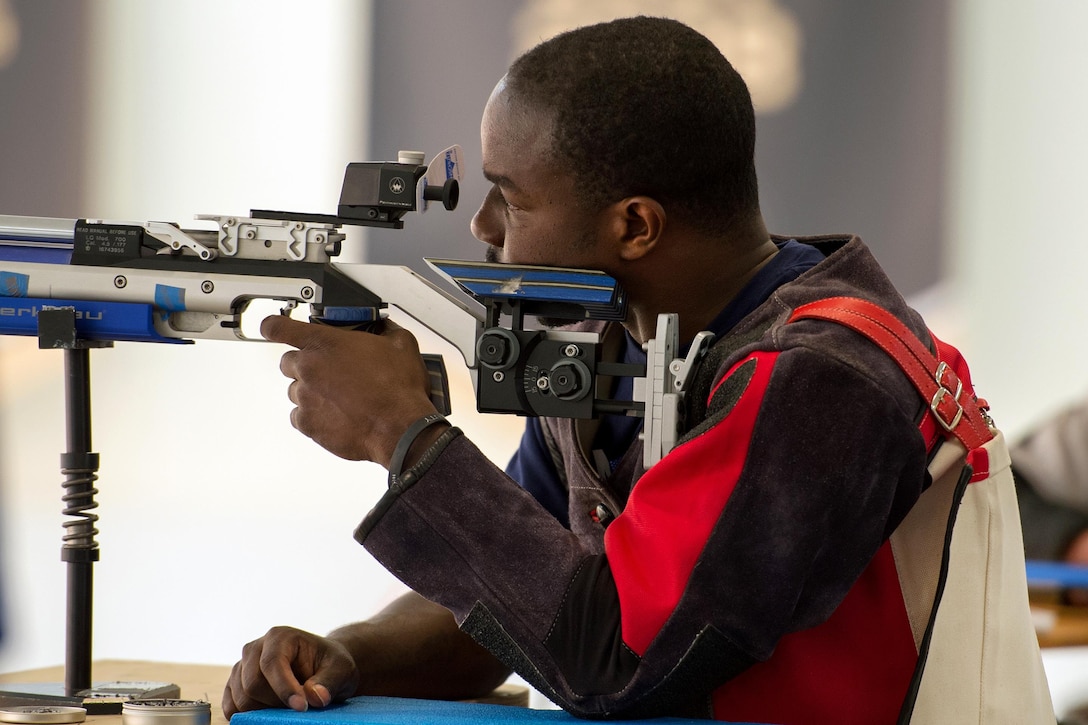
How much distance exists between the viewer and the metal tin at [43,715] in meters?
1.09

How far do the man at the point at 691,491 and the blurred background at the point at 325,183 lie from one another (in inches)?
49.1

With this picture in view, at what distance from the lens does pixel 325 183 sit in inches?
106

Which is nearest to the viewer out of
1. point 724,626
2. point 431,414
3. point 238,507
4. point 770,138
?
point 724,626

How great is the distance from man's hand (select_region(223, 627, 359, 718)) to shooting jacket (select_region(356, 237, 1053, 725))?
15 cm

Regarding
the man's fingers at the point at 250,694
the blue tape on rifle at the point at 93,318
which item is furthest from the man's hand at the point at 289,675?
the blue tape on rifle at the point at 93,318

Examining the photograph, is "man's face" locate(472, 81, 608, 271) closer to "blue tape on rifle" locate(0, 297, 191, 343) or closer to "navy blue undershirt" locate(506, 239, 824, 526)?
"navy blue undershirt" locate(506, 239, 824, 526)

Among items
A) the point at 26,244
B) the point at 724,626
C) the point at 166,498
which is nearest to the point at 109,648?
the point at 166,498

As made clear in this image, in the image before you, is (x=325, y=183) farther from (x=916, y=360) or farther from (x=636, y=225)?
(x=916, y=360)

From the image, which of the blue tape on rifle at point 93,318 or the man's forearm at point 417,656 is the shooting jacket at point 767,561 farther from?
the blue tape on rifle at point 93,318

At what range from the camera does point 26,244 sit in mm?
1239

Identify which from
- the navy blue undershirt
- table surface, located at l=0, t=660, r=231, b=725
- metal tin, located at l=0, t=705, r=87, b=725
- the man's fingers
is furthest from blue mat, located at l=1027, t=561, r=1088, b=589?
metal tin, located at l=0, t=705, r=87, b=725

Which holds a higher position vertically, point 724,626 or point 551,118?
point 551,118

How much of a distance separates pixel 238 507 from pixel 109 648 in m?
0.48

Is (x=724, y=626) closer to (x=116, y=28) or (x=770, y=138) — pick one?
(x=770, y=138)
